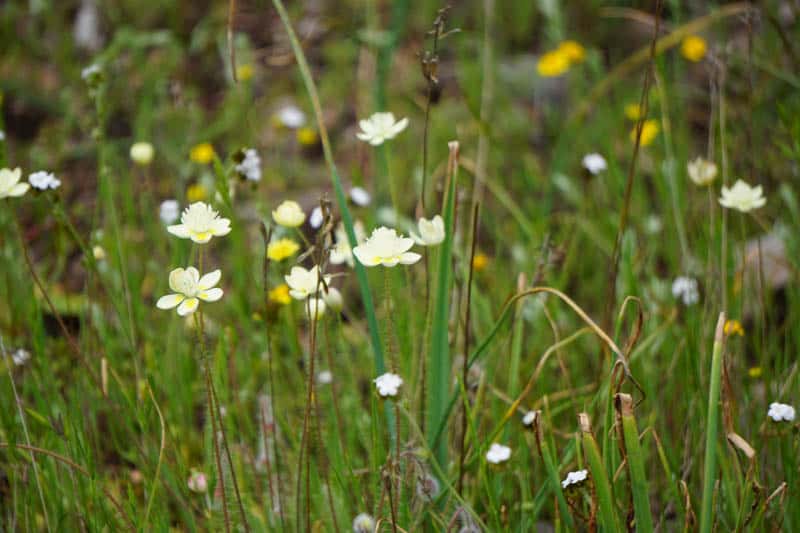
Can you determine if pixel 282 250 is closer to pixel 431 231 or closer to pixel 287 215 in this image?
pixel 287 215

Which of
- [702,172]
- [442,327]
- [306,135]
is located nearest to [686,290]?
[702,172]

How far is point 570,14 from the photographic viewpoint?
10.1 feet

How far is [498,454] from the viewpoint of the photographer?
3.50 ft

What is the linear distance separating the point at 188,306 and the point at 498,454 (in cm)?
46

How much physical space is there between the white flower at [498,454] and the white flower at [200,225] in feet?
1.51

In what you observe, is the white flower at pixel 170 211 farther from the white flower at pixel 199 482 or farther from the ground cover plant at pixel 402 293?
the white flower at pixel 199 482

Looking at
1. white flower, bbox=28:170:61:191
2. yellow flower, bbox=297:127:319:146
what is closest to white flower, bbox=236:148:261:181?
white flower, bbox=28:170:61:191

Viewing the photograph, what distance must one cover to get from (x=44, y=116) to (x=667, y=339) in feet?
7.02

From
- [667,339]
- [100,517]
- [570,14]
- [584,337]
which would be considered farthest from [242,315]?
[570,14]

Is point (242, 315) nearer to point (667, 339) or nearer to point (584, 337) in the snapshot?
point (584, 337)

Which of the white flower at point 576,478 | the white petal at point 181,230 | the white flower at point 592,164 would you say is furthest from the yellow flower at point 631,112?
the white petal at point 181,230

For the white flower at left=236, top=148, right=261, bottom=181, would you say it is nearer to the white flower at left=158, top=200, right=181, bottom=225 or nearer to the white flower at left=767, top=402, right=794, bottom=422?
the white flower at left=158, top=200, right=181, bottom=225

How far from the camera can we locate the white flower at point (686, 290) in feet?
4.37

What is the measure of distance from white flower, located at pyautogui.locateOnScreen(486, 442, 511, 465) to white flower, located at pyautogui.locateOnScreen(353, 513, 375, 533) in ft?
0.59
